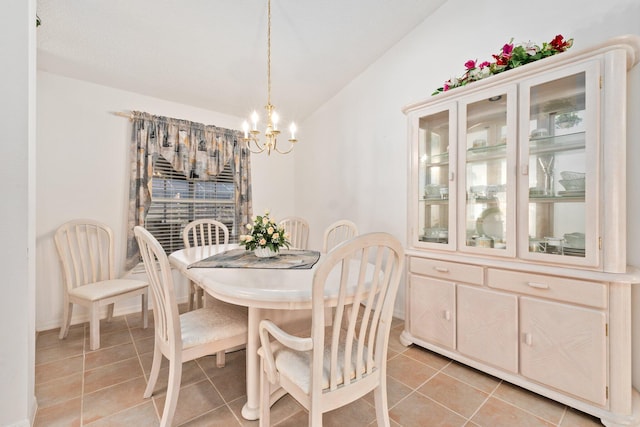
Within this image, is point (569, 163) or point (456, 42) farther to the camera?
point (456, 42)

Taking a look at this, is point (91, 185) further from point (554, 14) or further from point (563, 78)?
point (554, 14)

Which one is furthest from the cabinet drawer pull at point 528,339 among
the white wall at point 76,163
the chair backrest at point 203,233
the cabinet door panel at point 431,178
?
the white wall at point 76,163

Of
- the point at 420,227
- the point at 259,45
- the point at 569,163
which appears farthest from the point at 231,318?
the point at 259,45

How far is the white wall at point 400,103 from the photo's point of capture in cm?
175

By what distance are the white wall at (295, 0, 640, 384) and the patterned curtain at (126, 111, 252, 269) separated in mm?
994

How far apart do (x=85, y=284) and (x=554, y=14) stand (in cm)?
455

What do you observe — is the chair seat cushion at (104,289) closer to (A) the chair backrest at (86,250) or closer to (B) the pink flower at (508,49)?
(A) the chair backrest at (86,250)

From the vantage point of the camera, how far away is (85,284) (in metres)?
2.60

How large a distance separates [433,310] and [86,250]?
333 cm

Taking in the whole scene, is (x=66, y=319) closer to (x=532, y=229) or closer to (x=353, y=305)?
(x=353, y=305)

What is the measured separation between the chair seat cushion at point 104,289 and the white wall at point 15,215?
3.20ft

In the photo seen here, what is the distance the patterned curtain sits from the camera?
9.55 feet

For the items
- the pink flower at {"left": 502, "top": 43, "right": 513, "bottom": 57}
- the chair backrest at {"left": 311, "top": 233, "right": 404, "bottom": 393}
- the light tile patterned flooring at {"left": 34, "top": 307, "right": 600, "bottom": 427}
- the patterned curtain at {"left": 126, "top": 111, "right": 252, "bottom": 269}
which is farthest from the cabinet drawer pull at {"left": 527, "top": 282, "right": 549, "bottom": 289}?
the patterned curtain at {"left": 126, "top": 111, "right": 252, "bottom": 269}

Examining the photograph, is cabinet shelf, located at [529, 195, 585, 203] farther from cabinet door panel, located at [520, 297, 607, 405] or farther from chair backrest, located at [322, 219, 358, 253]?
chair backrest, located at [322, 219, 358, 253]
